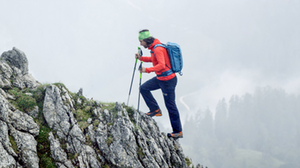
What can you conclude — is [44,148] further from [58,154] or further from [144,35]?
[144,35]

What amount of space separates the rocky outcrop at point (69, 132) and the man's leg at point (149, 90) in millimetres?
865

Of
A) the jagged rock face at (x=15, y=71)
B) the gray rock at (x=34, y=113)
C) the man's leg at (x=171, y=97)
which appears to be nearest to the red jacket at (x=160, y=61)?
the man's leg at (x=171, y=97)

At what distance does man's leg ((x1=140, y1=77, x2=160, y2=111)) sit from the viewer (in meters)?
12.4

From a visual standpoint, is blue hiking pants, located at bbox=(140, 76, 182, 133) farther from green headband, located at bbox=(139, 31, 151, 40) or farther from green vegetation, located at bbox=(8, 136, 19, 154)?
green vegetation, located at bbox=(8, 136, 19, 154)

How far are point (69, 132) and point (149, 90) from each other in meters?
5.01

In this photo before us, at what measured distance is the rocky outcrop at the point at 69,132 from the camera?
8602 millimetres

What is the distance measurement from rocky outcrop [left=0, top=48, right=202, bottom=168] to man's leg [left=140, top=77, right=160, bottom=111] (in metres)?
0.86

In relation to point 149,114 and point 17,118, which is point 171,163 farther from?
point 17,118

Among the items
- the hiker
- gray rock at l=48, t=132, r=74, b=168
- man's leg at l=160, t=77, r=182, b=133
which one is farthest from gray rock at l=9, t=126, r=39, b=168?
man's leg at l=160, t=77, r=182, b=133

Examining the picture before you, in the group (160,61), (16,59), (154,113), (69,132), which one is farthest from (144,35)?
(16,59)

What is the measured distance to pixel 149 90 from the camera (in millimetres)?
12656

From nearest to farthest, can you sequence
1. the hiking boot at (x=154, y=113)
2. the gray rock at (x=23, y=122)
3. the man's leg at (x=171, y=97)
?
the gray rock at (x=23, y=122) < the man's leg at (x=171, y=97) < the hiking boot at (x=154, y=113)

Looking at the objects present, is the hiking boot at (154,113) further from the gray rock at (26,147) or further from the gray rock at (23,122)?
the gray rock at (26,147)

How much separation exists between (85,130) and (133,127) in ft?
7.97
